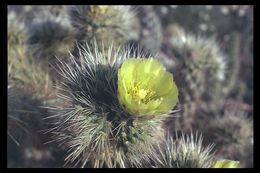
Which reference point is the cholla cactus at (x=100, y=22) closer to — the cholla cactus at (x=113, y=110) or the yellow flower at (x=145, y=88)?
the cholla cactus at (x=113, y=110)

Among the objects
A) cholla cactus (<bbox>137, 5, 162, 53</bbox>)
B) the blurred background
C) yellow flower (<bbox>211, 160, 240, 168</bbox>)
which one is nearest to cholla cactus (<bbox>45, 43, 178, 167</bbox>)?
yellow flower (<bbox>211, 160, 240, 168</bbox>)

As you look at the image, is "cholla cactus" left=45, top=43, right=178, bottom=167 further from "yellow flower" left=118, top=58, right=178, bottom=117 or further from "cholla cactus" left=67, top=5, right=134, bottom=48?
"cholla cactus" left=67, top=5, right=134, bottom=48

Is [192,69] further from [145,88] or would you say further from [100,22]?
[145,88]

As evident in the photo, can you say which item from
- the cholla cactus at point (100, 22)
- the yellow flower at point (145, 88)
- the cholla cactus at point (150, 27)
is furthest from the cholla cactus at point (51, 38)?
the yellow flower at point (145, 88)

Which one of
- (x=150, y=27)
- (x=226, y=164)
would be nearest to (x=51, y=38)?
(x=150, y=27)

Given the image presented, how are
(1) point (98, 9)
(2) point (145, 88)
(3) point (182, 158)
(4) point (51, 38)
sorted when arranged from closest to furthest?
(2) point (145, 88)
(3) point (182, 158)
(1) point (98, 9)
(4) point (51, 38)
